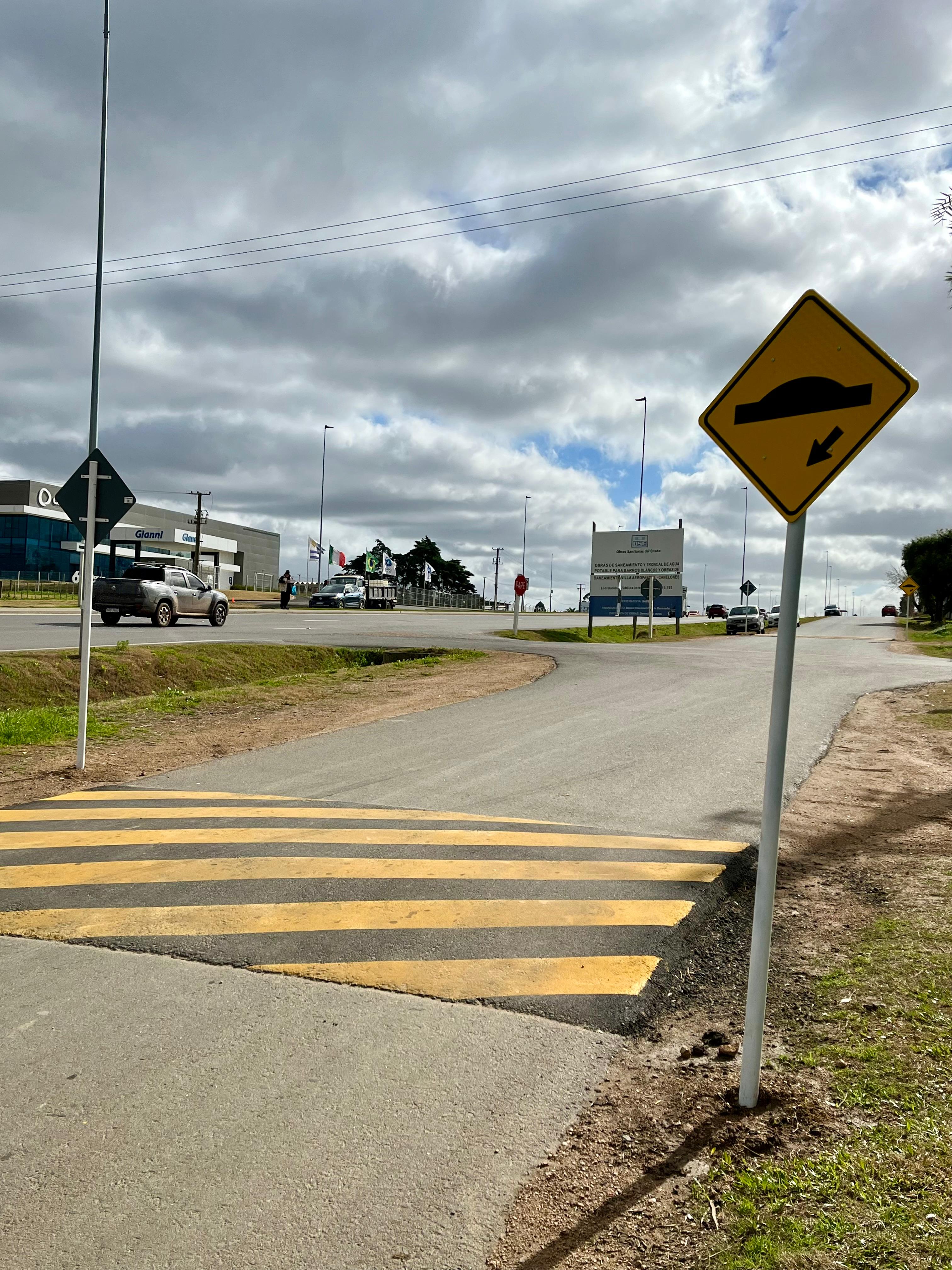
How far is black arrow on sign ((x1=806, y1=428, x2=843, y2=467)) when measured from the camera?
11.5ft

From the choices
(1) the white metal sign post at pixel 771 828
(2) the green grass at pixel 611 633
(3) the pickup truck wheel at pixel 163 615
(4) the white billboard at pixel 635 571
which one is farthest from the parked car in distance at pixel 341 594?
(1) the white metal sign post at pixel 771 828

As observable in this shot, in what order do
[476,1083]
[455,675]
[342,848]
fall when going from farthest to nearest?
[455,675], [342,848], [476,1083]

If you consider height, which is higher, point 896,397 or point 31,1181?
point 896,397

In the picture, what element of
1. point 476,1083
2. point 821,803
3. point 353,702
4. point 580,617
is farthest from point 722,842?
point 580,617

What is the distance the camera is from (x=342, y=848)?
22.5 feet

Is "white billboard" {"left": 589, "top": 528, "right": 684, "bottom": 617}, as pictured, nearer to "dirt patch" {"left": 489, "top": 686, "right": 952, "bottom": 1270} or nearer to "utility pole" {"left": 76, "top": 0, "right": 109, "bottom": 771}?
"utility pole" {"left": 76, "top": 0, "right": 109, "bottom": 771}

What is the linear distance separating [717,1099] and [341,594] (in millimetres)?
55496

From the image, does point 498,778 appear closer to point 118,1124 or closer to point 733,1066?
point 733,1066

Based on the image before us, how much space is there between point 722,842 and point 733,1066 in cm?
351

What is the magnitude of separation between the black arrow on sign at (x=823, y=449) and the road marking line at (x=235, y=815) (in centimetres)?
472

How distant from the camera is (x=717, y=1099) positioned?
12.0 feet

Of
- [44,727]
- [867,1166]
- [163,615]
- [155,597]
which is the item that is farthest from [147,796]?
[163,615]

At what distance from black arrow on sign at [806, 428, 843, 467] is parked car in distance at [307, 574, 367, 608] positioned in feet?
174

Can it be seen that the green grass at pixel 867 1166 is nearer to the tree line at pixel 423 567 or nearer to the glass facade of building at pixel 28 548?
the glass facade of building at pixel 28 548
